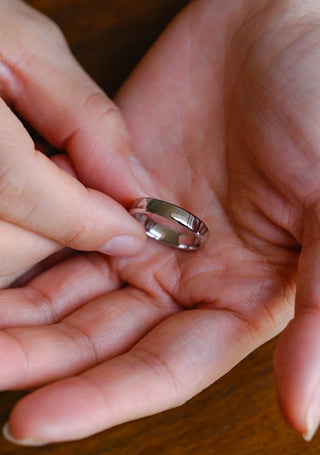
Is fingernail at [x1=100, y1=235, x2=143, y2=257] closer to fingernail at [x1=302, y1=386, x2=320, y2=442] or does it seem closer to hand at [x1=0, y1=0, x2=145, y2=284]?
hand at [x1=0, y1=0, x2=145, y2=284]

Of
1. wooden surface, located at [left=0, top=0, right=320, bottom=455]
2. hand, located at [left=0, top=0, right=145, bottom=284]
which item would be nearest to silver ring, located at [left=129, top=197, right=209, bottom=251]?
hand, located at [left=0, top=0, right=145, bottom=284]

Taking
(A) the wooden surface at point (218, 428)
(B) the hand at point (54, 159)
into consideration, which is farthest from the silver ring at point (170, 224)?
(A) the wooden surface at point (218, 428)

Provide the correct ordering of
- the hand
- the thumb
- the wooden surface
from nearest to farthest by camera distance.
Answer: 1. the thumb
2. the hand
3. the wooden surface

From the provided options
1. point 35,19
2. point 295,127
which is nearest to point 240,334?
point 295,127

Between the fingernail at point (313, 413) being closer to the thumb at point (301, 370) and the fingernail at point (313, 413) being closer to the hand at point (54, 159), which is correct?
the thumb at point (301, 370)

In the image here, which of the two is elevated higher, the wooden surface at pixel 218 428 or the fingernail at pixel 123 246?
the fingernail at pixel 123 246

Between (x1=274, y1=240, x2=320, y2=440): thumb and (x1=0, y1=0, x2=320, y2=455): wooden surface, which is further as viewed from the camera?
(x1=0, y1=0, x2=320, y2=455): wooden surface
